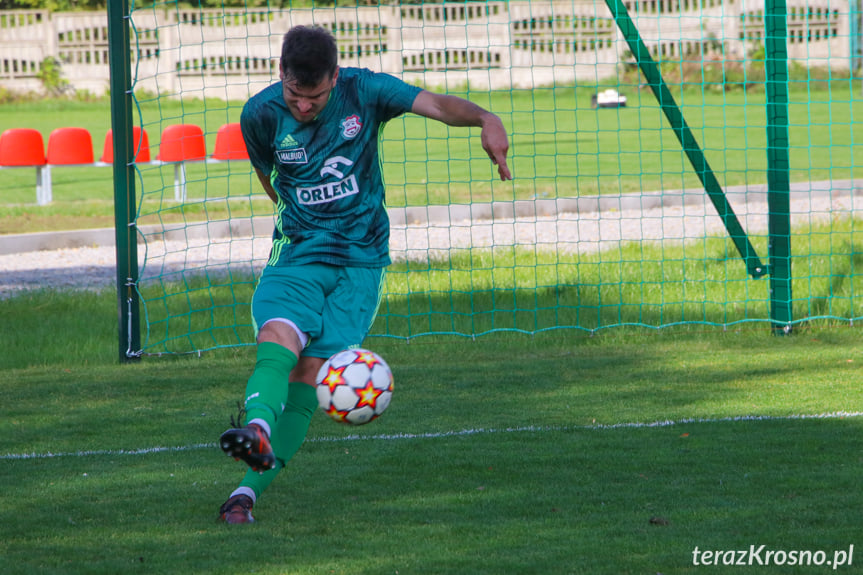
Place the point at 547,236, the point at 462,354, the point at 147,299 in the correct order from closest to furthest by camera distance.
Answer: the point at 462,354 → the point at 147,299 → the point at 547,236

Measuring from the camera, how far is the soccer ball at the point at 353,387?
4.21m

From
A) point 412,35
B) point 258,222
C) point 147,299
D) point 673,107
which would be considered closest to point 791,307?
point 673,107

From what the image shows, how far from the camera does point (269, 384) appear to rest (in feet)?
13.3

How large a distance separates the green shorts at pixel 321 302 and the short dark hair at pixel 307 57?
730 millimetres

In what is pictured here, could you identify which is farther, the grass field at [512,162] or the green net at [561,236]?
the grass field at [512,162]

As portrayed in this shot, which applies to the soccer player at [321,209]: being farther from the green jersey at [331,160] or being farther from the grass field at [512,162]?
the grass field at [512,162]

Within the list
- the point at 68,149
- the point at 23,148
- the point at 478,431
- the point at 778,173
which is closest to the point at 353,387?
the point at 478,431

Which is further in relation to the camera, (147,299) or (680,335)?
(147,299)

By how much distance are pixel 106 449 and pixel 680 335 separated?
464cm

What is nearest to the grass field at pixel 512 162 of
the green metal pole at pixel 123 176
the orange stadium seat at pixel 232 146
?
the orange stadium seat at pixel 232 146

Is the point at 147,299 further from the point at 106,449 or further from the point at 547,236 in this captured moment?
the point at 547,236

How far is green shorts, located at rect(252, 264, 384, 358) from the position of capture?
4.31 metres

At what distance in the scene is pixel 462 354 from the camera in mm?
8289

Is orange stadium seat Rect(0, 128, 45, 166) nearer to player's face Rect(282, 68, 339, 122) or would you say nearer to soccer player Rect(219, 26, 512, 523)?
soccer player Rect(219, 26, 512, 523)
